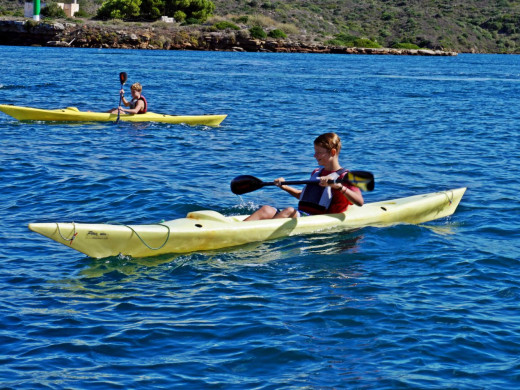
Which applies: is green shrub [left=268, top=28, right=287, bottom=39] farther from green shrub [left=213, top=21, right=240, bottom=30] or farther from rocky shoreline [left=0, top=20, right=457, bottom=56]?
green shrub [left=213, top=21, right=240, bottom=30]

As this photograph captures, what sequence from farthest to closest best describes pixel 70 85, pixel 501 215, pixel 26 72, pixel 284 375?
pixel 26 72 < pixel 70 85 < pixel 501 215 < pixel 284 375

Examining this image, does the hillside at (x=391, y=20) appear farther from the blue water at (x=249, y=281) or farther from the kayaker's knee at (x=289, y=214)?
the kayaker's knee at (x=289, y=214)

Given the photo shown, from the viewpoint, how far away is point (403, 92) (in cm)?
2644

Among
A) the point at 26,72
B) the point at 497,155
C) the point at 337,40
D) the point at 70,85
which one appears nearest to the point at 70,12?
the point at 337,40

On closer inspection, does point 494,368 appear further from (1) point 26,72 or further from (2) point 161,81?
(1) point 26,72

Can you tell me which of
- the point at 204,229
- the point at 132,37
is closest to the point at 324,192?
the point at 204,229

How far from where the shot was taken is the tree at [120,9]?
63.6 m

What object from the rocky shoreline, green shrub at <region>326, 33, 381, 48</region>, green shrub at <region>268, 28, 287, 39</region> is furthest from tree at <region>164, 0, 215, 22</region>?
green shrub at <region>326, 33, 381, 48</region>

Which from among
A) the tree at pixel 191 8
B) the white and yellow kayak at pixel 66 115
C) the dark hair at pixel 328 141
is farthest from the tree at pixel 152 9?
the dark hair at pixel 328 141

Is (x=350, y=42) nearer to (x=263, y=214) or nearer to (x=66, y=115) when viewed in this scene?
(x=66, y=115)

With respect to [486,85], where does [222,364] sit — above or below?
below

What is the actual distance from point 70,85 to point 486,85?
17389 mm

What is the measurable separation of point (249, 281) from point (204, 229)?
93 centimetres

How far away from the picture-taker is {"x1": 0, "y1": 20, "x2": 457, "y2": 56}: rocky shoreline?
56750 millimetres
